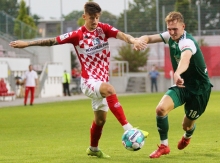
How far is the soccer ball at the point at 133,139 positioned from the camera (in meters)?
9.52

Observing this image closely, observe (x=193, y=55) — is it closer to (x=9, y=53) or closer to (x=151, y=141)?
(x=151, y=141)

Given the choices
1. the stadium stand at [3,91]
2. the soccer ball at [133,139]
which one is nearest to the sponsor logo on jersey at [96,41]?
the soccer ball at [133,139]

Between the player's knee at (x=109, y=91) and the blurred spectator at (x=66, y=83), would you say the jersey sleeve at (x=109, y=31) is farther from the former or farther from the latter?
the blurred spectator at (x=66, y=83)

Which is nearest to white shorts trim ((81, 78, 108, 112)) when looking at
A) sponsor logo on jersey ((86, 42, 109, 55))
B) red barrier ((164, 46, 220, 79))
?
sponsor logo on jersey ((86, 42, 109, 55))

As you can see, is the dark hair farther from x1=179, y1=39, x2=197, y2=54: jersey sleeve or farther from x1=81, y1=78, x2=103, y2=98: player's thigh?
x1=179, y1=39, x2=197, y2=54: jersey sleeve

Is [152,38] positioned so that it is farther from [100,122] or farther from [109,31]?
[100,122]

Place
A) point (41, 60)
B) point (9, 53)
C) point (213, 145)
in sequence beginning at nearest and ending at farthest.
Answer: point (213, 145), point (9, 53), point (41, 60)

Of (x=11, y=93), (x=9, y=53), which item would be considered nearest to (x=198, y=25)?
(x=9, y=53)

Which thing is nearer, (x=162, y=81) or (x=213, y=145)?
(x=213, y=145)

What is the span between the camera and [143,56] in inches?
2403

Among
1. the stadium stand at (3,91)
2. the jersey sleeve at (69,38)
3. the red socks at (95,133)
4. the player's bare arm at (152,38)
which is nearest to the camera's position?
the player's bare arm at (152,38)

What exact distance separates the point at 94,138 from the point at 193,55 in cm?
219

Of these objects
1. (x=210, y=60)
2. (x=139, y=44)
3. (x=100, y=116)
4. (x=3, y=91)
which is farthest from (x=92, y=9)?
(x=210, y=60)

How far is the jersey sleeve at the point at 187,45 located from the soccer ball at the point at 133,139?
1.39m
